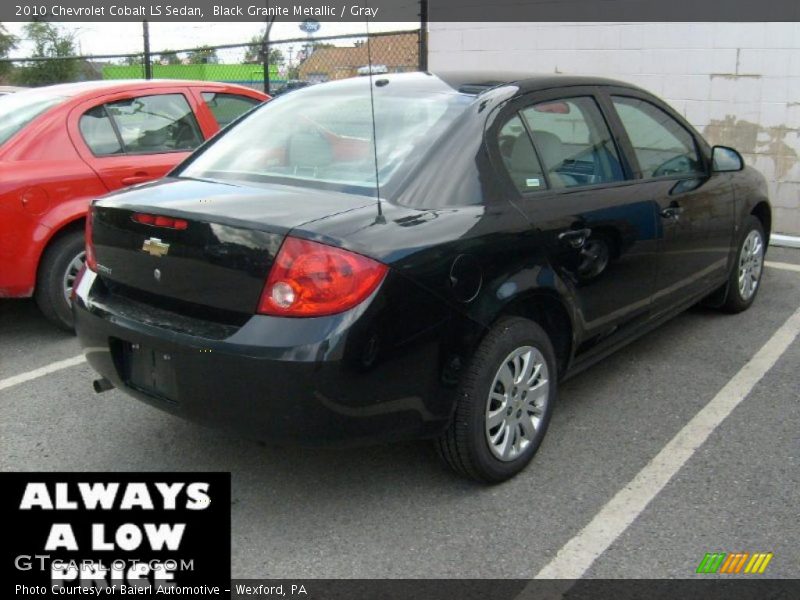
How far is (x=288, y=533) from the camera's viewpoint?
2973 mm

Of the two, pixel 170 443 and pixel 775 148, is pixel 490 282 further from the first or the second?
pixel 775 148

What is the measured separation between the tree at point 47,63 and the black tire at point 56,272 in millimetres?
13569

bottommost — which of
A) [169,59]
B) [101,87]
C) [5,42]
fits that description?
[101,87]

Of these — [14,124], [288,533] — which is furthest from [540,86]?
[14,124]

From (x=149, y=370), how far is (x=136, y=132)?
3.07 meters

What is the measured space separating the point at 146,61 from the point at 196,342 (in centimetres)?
1051

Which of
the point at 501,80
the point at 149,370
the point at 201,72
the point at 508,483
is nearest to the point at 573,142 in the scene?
the point at 501,80

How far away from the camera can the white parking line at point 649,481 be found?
111 inches

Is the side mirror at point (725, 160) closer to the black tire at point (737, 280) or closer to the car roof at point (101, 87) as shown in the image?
the black tire at point (737, 280)

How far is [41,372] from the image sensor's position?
451cm

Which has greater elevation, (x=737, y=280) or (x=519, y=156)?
(x=519, y=156)

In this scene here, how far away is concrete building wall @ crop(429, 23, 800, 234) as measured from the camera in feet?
25.0

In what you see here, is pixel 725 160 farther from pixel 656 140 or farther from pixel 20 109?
pixel 20 109

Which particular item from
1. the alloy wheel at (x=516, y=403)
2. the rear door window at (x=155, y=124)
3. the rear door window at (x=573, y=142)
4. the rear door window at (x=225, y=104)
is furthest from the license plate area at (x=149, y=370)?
the rear door window at (x=225, y=104)
